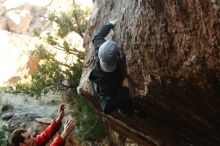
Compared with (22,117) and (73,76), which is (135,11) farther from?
(22,117)

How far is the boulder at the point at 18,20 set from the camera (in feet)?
93.9

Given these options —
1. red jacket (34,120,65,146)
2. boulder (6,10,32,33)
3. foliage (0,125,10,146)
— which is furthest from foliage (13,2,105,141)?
boulder (6,10,32,33)

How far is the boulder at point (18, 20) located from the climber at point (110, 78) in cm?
2316

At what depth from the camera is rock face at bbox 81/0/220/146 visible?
14.5ft

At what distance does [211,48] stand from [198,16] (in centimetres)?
40

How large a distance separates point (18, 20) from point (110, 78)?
24176mm

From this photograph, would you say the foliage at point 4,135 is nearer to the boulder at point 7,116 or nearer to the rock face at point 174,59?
the boulder at point 7,116

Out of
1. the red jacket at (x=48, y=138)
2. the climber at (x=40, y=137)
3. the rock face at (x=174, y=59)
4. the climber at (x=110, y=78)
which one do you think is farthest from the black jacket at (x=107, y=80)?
the red jacket at (x=48, y=138)

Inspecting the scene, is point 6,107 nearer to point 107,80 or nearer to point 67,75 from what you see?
point 67,75

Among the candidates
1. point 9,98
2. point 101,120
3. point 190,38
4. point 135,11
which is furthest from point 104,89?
point 9,98

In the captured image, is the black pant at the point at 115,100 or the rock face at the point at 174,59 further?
the black pant at the point at 115,100

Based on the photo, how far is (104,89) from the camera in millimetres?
6109

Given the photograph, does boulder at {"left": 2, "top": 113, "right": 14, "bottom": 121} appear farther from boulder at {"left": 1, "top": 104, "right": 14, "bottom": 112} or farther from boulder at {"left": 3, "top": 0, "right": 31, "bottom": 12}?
boulder at {"left": 3, "top": 0, "right": 31, "bottom": 12}

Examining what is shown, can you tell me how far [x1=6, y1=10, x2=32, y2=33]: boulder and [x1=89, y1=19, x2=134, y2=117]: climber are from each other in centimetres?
2316
